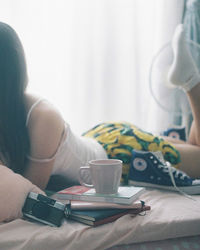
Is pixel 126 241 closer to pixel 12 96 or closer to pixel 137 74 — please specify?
pixel 12 96

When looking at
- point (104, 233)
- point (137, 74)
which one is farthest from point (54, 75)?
point (104, 233)

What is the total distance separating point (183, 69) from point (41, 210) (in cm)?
95

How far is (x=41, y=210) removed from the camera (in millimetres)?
781

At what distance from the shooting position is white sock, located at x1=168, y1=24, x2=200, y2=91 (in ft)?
4.61

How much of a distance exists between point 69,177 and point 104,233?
1.58 ft

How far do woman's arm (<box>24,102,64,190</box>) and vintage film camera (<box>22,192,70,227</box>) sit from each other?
0.22 metres

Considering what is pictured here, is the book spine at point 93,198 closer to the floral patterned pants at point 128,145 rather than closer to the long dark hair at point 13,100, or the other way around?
the long dark hair at point 13,100

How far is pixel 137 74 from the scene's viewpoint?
7.07ft

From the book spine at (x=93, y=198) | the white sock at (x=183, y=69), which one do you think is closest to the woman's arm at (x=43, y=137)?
the book spine at (x=93, y=198)

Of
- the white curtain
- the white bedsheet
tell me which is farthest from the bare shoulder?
the white curtain

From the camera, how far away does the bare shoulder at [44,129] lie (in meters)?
0.98

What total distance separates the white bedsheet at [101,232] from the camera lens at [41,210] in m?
0.02

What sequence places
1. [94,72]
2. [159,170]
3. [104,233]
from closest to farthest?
[104,233] < [159,170] < [94,72]

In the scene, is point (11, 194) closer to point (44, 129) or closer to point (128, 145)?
point (44, 129)
